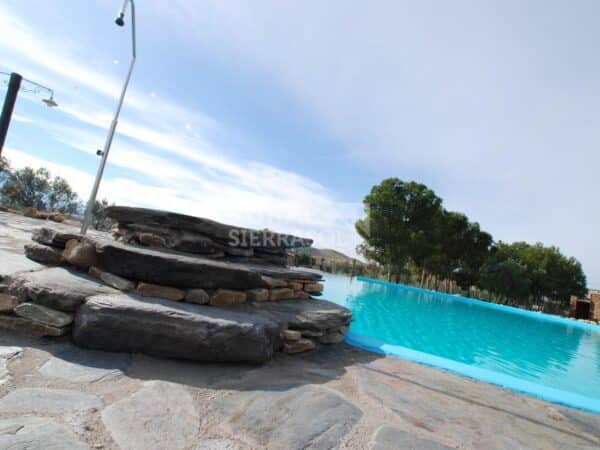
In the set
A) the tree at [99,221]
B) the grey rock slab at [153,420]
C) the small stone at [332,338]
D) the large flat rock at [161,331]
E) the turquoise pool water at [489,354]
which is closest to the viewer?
the grey rock slab at [153,420]

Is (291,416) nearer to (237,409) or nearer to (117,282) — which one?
(237,409)

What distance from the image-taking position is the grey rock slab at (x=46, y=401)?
1150 millimetres

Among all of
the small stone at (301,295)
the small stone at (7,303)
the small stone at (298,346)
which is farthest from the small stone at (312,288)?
the small stone at (7,303)

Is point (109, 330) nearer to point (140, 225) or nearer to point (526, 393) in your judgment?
point (140, 225)

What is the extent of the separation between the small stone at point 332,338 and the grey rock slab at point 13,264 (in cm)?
266

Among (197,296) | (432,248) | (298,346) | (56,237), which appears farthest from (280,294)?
(432,248)

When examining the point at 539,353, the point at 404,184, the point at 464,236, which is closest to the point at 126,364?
the point at 539,353

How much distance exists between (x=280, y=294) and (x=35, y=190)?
27.2m

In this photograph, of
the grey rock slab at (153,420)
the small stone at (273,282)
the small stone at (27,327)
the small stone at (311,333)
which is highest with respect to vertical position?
the small stone at (273,282)

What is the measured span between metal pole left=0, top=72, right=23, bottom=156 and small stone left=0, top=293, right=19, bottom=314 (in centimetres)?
793

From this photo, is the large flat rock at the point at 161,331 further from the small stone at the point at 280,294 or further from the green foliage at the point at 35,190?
the green foliage at the point at 35,190

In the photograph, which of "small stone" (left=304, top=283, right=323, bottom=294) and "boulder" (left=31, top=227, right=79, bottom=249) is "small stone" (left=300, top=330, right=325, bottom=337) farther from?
"boulder" (left=31, top=227, right=79, bottom=249)

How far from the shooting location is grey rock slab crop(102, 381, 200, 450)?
1.11 meters

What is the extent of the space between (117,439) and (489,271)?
27575 mm
